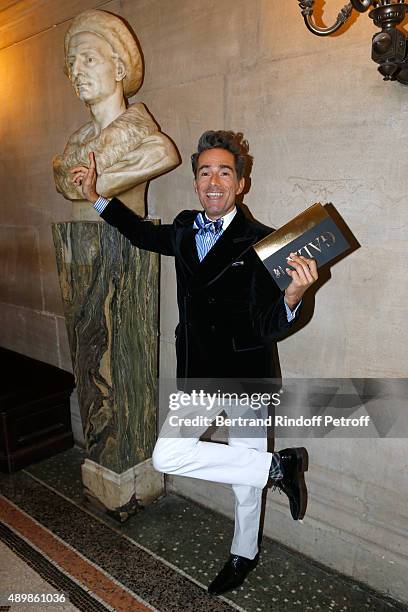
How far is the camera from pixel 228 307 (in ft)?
5.83

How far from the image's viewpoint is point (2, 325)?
3.83 meters

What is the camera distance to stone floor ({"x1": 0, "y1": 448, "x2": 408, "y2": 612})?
1924 mm

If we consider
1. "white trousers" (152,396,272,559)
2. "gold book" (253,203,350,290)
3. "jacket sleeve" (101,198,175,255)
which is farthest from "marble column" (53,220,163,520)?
"gold book" (253,203,350,290)

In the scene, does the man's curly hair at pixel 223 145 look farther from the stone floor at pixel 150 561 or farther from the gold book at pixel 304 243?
the stone floor at pixel 150 561

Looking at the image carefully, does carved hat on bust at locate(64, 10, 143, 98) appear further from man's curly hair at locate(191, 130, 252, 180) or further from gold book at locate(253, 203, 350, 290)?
gold book at locate(253, 203, 350, 290)

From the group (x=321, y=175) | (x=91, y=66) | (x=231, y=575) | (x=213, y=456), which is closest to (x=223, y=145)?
(x=321, y=175)

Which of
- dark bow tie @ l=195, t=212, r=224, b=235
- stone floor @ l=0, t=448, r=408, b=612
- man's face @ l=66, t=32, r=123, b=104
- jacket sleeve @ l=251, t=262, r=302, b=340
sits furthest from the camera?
man's face @ l=66, t=32, r=123, b=104

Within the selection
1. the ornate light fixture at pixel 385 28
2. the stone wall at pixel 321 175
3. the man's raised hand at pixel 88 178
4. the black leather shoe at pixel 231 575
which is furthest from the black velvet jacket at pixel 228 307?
the black leather shoe at pixel 231 575

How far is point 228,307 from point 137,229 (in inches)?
23.3

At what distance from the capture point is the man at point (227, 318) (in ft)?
5.72

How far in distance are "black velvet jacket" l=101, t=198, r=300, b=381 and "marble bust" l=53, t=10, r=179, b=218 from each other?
41 cm

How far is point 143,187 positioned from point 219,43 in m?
0.71

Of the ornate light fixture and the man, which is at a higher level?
the ornate light fixture

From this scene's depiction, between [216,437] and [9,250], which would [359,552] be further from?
[9,250]
